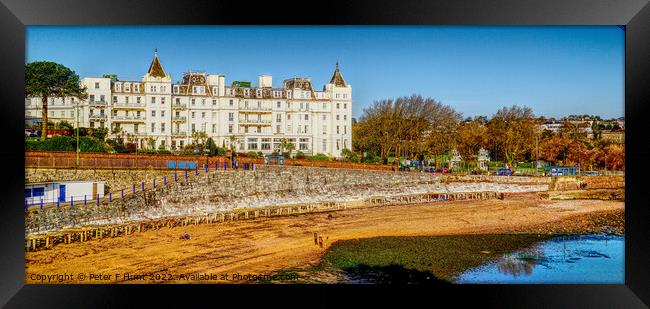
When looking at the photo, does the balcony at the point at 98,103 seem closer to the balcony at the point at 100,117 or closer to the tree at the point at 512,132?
the balcony at the point at 100,117

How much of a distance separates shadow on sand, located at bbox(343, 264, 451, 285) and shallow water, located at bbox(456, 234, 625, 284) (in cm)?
33

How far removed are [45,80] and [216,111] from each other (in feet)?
6.26

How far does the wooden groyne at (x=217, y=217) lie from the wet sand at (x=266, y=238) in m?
0.07

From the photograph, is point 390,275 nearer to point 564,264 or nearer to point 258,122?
point 564,264

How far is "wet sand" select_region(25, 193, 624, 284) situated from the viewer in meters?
5.71

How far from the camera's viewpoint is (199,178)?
6.52 m

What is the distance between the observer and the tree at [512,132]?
6.35 metres

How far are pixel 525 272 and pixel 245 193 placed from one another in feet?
11.1

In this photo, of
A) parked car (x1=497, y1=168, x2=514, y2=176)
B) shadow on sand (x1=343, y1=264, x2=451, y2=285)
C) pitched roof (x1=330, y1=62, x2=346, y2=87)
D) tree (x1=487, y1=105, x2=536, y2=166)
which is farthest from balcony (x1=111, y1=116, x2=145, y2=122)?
parked car (x1=497, y1=168, x2=514, y2=176)

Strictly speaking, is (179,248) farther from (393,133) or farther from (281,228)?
(393,133)

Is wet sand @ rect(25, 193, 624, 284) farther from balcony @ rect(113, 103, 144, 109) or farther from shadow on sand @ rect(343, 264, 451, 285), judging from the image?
balcony @ rect(113, 103, 144, 109)

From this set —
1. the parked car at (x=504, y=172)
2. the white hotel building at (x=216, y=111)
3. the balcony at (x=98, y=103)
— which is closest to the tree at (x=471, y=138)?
the parked car at (x=504, y=172)
